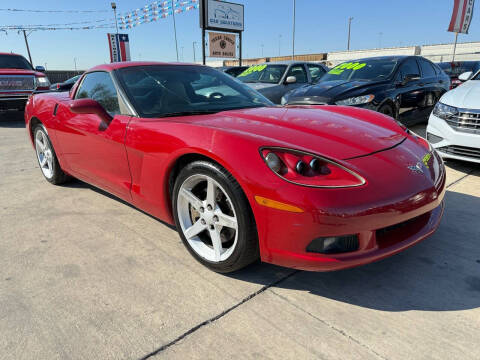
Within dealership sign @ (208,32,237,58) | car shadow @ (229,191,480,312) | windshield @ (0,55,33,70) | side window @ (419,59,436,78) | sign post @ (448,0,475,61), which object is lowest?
car shadow @ (229,191,480,312)

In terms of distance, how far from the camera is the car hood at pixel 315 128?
1882 mm

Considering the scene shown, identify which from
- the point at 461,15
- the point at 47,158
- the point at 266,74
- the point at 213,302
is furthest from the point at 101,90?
the point at 461,15

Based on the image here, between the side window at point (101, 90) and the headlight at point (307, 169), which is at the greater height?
the side window at point (101, 90)

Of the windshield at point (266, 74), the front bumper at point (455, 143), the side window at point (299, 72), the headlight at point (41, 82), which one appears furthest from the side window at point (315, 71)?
the headlight at point (41, 82)

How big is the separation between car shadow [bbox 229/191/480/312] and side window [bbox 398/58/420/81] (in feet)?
14.0

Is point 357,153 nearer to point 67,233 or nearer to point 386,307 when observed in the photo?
point 386,307

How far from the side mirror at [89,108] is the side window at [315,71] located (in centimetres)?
665

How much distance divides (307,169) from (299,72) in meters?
6.90

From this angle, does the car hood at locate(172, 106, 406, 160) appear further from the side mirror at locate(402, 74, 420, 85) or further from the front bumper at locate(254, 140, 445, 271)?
the side mirror at locate(402, 74, 420, 85)

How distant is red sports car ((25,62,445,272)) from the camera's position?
1686 mm

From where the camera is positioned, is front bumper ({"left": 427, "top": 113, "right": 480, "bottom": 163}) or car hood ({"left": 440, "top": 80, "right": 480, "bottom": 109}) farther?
car hood ({"left": 440, "top": 80, "right": 480, "bottom": 109})

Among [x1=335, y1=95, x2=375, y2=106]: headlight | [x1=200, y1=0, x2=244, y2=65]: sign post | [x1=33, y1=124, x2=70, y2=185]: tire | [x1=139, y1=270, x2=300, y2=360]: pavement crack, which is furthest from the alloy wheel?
[x1=200, y1=0, x2=244, y2=65]: sign post

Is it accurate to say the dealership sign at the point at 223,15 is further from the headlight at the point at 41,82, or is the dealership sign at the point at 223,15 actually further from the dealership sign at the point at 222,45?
the headlight at the point at 41,82

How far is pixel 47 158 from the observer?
3.93 metres
